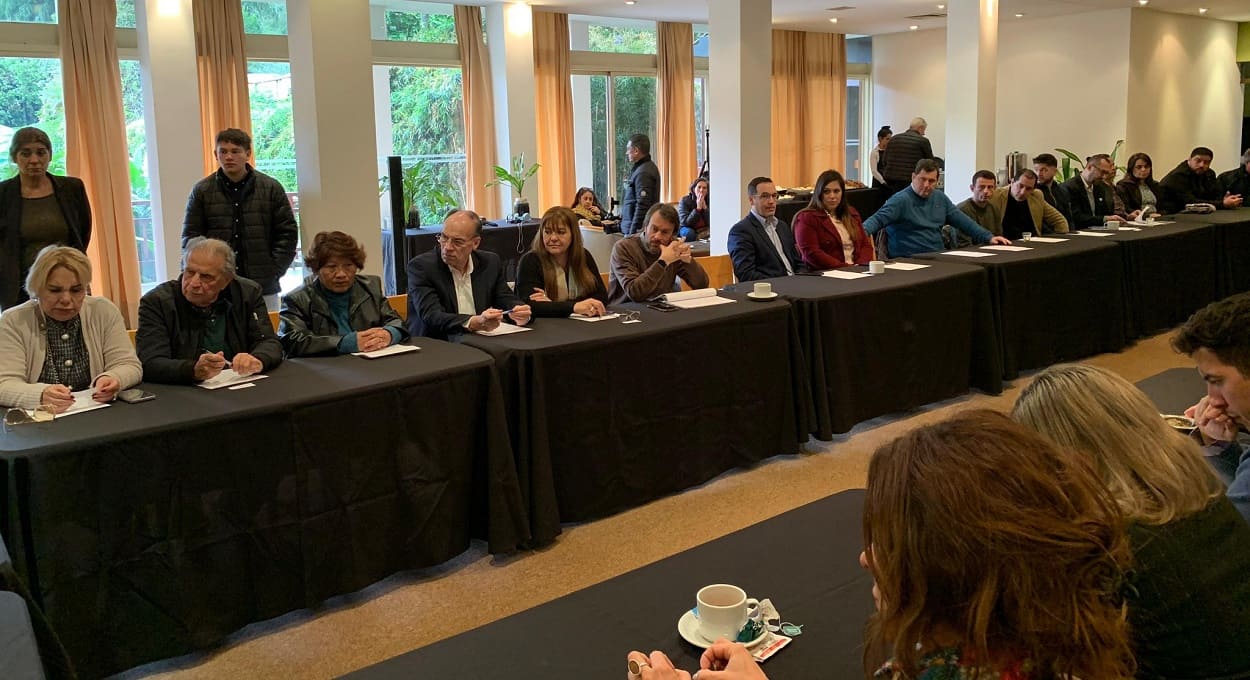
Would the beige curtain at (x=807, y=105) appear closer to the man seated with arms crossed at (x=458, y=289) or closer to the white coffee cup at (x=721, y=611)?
the man seated with arms crossed at (x=458, y=289)

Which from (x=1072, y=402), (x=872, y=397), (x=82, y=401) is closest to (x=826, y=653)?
(x=1072, y=402)

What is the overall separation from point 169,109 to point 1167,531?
7.51m

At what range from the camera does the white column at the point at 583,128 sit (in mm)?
11383

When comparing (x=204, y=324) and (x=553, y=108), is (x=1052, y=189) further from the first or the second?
(x=204, y=324)

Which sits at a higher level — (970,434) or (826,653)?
(970,434)

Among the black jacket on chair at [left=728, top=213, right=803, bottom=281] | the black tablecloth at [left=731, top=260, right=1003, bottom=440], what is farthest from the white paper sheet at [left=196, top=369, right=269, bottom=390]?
the black jacket on chair at [left=728, top=213, right=803, bottom=281]

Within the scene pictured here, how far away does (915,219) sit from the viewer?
5.84m

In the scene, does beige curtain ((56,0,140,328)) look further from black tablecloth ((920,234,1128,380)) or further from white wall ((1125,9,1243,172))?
white wall ((1125,9,1243,172))

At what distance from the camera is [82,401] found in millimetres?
2732

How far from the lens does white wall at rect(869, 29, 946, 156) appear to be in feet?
45.2

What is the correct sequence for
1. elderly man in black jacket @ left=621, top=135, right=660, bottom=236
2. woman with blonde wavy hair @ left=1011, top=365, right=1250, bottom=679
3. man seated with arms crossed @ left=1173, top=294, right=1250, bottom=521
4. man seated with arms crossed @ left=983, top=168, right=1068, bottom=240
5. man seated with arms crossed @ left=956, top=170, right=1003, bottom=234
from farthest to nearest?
elderly man in black jacket @ left=621, top=135, right=660, bottom=236, man seated with arms crossed @ left=983, top=168, right=1068, bottom=240, man seated with arms crossed @ left=956, top=170, right=1003, bottom=234, man seated with arms crossed @ left=1173, top=294, right=1250, bottom=521, woman with blonde wavy hair @ left=1011, top=365, right=1250, bottom=679

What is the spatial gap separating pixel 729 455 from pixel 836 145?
35.4 ft

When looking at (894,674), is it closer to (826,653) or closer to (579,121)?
(826,653)

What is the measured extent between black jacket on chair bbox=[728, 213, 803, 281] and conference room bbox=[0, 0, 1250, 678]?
0.20 meters
